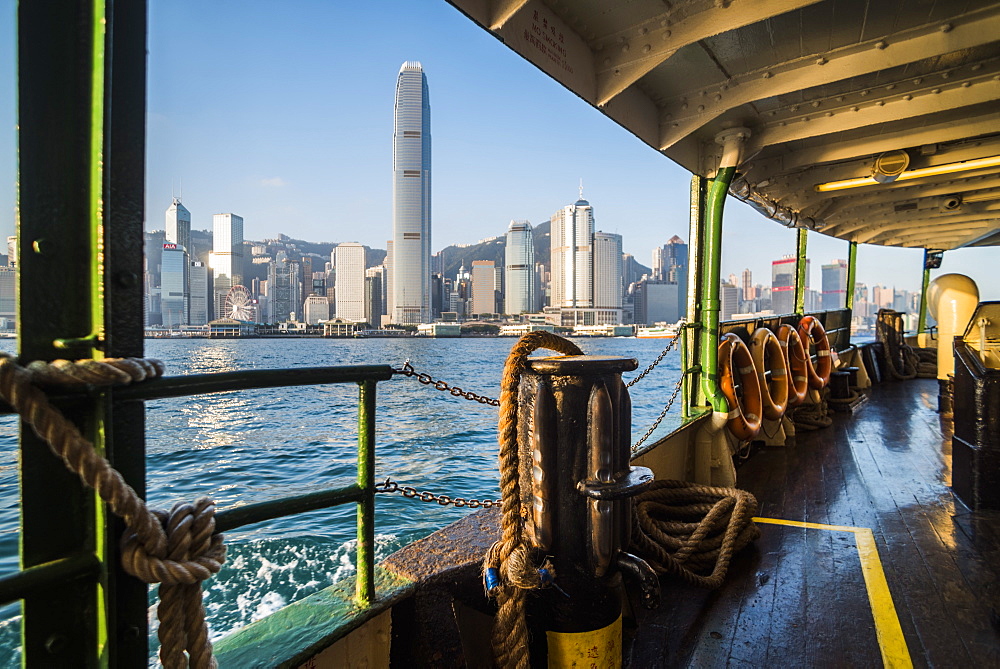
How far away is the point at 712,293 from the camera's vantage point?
14.2 feet

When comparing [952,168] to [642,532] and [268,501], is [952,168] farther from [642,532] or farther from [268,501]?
[268,501]

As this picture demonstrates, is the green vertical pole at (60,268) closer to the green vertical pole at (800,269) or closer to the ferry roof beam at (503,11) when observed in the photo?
the ferry roof beam at (503,11)

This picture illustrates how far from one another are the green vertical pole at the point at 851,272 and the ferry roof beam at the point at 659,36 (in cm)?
879

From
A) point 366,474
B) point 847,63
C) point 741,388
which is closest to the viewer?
point 366,474

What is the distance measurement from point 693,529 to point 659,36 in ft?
8.55

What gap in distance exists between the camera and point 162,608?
96 cm

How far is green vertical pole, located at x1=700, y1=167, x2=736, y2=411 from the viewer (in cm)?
427

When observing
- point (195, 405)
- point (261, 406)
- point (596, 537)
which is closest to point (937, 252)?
point (596, 537)

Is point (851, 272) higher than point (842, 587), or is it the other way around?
point (851, 272)

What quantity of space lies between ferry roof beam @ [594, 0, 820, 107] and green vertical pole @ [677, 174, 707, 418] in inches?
67.0

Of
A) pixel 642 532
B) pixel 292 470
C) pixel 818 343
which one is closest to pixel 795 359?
pixel 818 343

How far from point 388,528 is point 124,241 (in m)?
6.57

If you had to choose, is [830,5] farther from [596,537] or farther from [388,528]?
[388,528]

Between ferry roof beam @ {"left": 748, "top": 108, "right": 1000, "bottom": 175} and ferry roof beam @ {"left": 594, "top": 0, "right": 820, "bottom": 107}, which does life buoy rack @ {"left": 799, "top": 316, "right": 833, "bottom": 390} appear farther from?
ferry roof beam @ {"left": 594, "top": 0, "right": 820, "bottom": 107}
